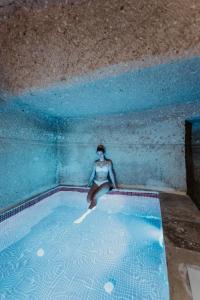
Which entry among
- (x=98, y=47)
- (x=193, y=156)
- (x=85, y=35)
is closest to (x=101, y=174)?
(x=193, y=156)

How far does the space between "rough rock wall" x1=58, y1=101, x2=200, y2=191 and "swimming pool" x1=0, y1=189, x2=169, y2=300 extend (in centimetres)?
61

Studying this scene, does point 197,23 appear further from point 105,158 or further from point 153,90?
point 105,158

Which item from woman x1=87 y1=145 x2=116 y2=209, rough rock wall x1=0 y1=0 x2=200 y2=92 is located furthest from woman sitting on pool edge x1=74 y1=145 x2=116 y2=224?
rough rock wall x1=0 y1=0 x2=200 y2=92

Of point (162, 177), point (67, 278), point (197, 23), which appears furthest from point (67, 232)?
point (197, 23)

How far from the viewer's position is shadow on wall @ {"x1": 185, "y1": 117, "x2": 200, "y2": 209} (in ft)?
10.4

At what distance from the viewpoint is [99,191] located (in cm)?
347

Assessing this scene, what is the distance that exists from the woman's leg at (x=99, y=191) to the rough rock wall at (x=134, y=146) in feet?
1.51

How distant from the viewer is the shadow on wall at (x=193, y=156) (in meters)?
3.18

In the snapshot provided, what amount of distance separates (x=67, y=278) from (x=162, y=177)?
279 cm

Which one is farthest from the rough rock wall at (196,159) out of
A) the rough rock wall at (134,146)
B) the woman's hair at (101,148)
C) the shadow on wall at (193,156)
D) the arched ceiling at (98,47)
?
the woman's hair at (101,148)

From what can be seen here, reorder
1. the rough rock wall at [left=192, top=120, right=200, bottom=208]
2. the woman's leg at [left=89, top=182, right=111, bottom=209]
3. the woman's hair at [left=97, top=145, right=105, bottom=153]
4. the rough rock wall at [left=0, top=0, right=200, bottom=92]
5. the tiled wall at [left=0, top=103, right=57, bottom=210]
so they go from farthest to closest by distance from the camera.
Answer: the woman's hair at [left=97, top=145, right=105, bottom=153], the woman's leg at [left=89, top=182, right=111, bottom=209], the rough rock wall at [left=192, top=120, right=200, bottom=208], the tiled wall at [left=0, top=103, right=57, bottom=210], the rough rock wall at [left=0, top=0, right=200, bottom=92]

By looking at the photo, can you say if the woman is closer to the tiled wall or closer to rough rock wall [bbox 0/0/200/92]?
the tiled wall

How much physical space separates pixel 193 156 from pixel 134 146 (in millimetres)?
1384

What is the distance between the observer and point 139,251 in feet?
7.08
